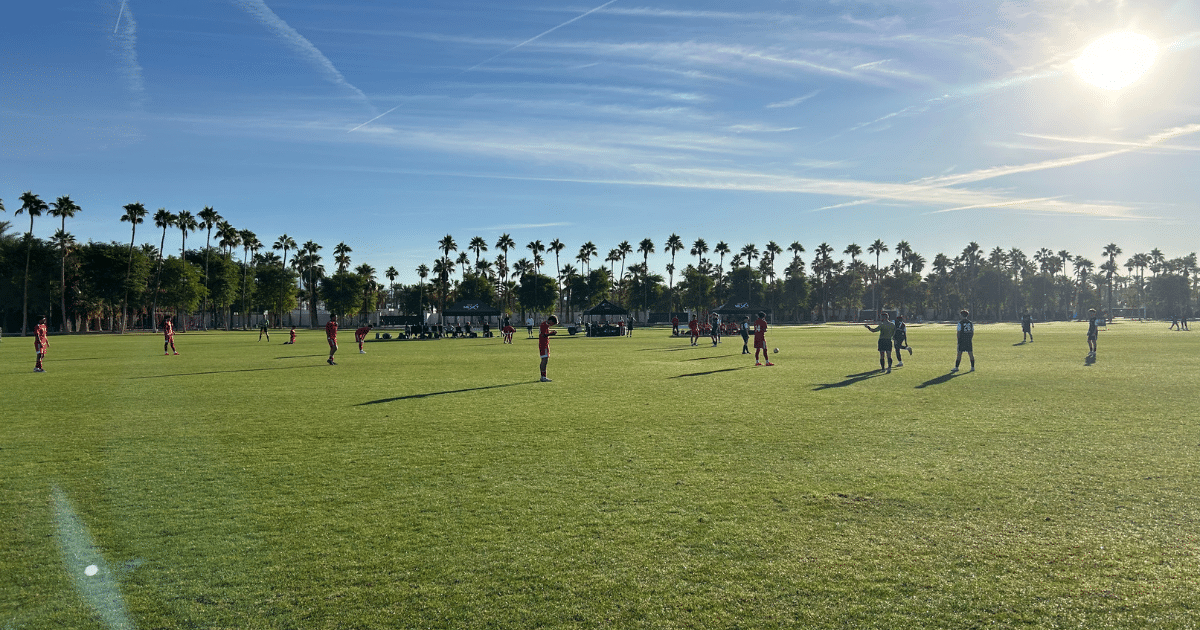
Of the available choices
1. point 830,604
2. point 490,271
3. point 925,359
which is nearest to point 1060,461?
point 830,604

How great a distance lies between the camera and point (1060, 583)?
14.3ft

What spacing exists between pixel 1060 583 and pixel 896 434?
17.5ft

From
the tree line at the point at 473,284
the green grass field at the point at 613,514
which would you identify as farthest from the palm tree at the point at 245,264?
the green grass field at the point at 613,514

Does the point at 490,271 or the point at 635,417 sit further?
the point at 490,271

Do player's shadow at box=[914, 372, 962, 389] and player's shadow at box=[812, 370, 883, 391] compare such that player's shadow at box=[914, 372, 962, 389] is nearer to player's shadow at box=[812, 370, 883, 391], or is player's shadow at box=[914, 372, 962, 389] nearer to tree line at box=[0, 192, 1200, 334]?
player's shadow at box=[812, 370, 883, 391]

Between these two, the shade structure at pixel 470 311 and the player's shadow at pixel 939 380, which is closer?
the player's shadow at pixel 939 380

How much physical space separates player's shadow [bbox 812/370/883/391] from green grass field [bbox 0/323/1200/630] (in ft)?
9.05

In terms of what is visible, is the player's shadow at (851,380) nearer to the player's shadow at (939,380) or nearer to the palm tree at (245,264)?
the player's shadow at (939,380)

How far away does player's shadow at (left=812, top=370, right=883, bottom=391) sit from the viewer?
615 inches

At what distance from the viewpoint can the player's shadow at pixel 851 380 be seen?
1561cm

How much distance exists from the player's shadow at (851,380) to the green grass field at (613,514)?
9.05 ft

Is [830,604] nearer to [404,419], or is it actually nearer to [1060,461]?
[1060,461]

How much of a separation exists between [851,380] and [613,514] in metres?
12.9

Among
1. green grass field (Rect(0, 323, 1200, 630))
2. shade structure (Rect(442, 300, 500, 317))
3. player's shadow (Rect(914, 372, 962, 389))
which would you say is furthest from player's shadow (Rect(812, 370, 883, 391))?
shade structure (Rect(442, 300, 500, 317))
